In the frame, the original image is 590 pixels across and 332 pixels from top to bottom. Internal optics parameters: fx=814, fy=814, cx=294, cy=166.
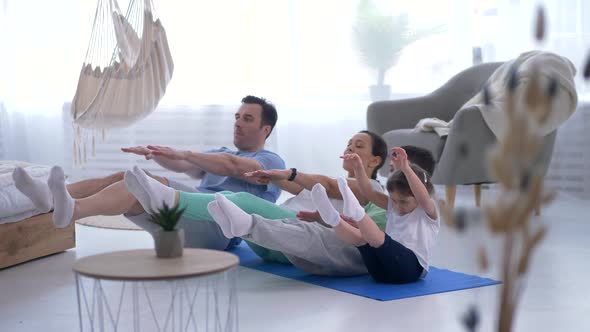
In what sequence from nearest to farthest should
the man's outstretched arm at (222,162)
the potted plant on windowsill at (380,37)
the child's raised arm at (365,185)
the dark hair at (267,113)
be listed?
the child's raised arm at (365,185)
the man's outstretched arm at (222,162)
the dark hair at (267,113)
the potted plant on windowsill at (380,37)

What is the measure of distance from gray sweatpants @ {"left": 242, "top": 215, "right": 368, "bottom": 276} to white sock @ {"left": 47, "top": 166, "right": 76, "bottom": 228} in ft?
1.86

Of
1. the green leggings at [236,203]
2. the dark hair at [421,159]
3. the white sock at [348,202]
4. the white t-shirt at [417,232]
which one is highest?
the dark hair at [421,159]

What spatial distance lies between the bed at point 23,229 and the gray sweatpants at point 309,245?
35.6 inches

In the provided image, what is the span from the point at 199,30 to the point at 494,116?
240 centimetres

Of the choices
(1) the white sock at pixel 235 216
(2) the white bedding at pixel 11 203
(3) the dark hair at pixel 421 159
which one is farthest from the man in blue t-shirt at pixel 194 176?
(3) the dark hair at pixel 421 159

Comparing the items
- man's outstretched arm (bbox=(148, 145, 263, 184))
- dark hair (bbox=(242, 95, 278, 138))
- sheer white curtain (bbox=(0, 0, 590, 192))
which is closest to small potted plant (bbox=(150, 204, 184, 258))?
man's outstretched arm (bbox=(148, 145, 263, 184))

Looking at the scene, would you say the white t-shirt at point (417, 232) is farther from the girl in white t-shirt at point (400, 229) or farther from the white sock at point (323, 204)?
the white sock at point (323, 204)

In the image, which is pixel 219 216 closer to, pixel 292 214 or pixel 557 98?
pixel 292 214

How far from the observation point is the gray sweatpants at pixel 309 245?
102 inches

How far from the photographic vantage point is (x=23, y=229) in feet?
10.0

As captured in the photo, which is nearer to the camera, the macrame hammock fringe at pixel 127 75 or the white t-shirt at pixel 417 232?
the white t-shirt at pixel 417 232

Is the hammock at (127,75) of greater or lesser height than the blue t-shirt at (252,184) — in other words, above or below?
above

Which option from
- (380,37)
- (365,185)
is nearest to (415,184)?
(365,185)

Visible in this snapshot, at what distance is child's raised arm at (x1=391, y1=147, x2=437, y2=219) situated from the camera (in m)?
2.45
